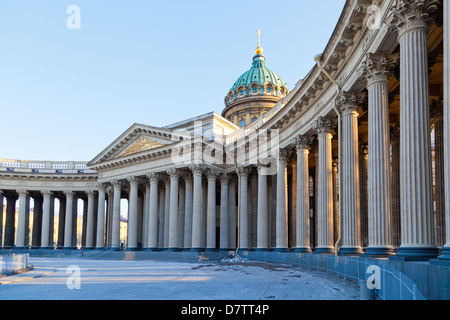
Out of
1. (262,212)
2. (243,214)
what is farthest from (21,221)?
(262,212)

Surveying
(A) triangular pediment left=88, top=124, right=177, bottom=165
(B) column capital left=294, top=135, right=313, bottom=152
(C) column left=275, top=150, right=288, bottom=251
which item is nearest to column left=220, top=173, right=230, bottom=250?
(A) triangular pediment left=88, top=124, right=177, bottom=165

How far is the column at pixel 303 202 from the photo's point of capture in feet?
113

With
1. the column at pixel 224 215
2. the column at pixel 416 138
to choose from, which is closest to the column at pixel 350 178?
the column at pixel 416 138

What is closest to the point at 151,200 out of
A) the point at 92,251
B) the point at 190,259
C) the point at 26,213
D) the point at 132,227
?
the point at 132,227

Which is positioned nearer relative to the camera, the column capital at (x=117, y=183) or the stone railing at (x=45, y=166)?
the column capital at (x=117, y=183)

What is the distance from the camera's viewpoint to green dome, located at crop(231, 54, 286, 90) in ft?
280

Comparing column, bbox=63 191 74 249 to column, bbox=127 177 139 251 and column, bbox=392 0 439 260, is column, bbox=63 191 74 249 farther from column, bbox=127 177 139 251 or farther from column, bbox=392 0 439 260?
column, bbox=392 0 439 260

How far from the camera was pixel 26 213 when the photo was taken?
72250 mm

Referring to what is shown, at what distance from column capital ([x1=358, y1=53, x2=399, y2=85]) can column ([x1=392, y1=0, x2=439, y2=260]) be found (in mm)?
3733

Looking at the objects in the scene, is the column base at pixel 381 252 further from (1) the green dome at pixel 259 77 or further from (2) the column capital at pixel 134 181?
(1) the green dome at pixel 259 77

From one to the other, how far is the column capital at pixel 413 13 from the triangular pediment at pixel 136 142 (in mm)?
38562

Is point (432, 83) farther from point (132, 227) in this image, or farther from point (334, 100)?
point (132, 227)

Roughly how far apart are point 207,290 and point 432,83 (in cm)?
1691

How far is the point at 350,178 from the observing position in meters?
25.4
